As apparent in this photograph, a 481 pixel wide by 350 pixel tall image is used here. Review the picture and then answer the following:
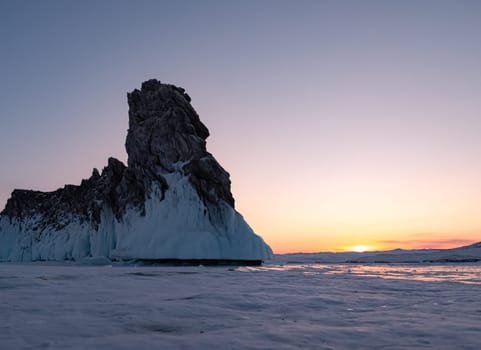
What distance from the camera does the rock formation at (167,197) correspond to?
39719 millimetres

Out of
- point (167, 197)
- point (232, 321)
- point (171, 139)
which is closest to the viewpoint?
point (232, 321)

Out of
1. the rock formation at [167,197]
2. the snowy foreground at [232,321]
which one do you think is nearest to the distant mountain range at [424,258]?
the rock formation at [167,197]

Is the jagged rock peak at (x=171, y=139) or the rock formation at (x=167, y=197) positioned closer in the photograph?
the rock formation at (x=167, y=197)

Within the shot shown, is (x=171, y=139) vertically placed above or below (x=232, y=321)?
above

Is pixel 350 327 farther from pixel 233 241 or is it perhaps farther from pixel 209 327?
pixel 233 241

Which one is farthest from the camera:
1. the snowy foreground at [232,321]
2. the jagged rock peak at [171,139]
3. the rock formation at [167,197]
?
the jagged rock peak at [171,139]

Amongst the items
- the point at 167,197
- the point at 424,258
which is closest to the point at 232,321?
the point at 167,197

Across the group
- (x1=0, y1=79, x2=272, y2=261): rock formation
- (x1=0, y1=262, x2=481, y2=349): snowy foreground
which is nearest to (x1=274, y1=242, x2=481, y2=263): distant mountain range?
(x1=0, y1=79, x2=272, y2=261): rock formation

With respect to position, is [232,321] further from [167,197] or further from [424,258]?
[424,258]

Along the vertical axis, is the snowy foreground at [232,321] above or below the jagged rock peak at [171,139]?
below

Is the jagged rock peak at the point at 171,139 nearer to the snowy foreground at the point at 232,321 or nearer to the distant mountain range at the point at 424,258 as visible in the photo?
the distant mountain range at the point at 424,258

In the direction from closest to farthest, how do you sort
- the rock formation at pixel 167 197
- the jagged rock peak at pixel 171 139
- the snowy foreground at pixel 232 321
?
the snowy foreground at pixel 232 321 → the rock formation at pixel 167 197 → the jagged rock peak at pixel 171 139

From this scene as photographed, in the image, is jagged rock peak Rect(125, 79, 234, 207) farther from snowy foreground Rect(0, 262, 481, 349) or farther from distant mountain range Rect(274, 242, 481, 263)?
snowy foreground Rect(0, 262, 481, 349)

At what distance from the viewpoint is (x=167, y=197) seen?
43.2 meters
